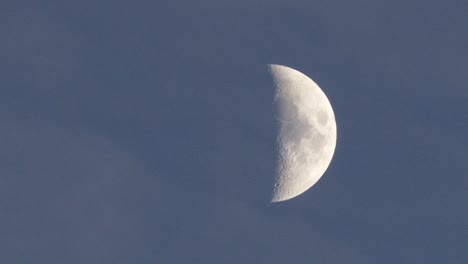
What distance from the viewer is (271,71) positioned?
8931 centimetres

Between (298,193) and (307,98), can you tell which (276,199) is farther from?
(307,98)

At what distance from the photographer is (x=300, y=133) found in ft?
278

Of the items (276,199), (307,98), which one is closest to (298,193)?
(276,199)

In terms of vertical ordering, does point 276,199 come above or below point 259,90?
below

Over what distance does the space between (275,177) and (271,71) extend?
8775 millimetres

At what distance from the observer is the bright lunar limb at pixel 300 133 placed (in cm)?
8512

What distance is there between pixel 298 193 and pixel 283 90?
26.6 ft

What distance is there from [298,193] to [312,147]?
4.76m

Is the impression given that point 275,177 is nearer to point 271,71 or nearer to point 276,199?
point 276,199

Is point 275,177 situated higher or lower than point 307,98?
lower

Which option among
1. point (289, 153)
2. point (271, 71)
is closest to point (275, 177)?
point (289, 153)

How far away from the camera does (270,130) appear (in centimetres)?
8538

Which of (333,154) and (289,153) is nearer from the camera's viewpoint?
(289,153)

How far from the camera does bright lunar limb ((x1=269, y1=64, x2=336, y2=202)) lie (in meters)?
85.1
